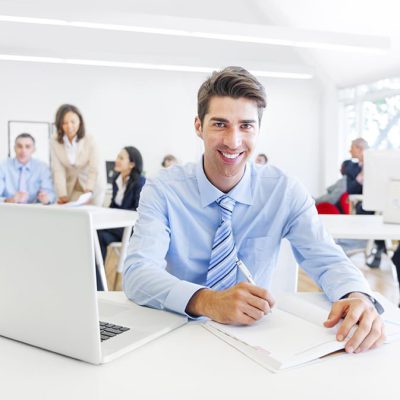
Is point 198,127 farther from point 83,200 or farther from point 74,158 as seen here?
point 74,158

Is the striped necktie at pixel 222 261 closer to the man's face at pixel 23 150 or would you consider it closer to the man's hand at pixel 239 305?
the man's hand at pixel 239 305

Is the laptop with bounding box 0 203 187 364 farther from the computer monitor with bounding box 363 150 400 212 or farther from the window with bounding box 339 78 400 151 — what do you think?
the window with bounding box 339 78 400 151

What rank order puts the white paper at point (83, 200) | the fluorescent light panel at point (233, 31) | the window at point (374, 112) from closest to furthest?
the white paper at point (83, 200)
the fluorescent light panel at point (233, 31)
the window at point (374, 112)

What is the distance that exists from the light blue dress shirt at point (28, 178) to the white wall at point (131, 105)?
4.75 m

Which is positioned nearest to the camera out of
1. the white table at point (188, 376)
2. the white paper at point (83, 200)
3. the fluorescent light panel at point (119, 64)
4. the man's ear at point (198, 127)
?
the white table at point (188, 376)

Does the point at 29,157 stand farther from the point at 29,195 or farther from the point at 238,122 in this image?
the point at 238,122

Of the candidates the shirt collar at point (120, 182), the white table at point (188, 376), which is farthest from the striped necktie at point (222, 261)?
the shirt collar at point (120, 182)

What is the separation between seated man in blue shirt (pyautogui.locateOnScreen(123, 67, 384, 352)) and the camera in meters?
1.37

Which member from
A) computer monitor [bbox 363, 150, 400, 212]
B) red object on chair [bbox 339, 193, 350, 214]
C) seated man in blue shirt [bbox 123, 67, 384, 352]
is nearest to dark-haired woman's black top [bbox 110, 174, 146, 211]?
computer monitor [bbox 363, 150, 400, 212]

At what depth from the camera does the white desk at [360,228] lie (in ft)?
8.27

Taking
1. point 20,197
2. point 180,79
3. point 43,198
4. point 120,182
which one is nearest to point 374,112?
point 180,79

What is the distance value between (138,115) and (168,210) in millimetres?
7850

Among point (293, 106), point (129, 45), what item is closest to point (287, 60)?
point (293, 106)

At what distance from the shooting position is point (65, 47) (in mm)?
8484
